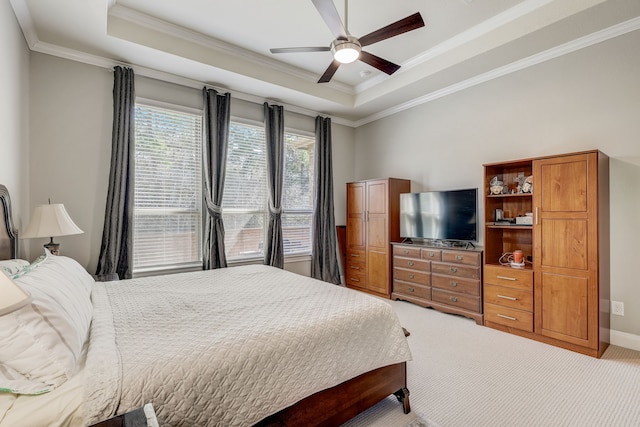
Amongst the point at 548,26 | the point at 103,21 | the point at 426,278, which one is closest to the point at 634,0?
the point at 548,26

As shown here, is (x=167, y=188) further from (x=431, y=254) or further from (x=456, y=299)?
(x=456, y=299)

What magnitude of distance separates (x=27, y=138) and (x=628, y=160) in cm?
570

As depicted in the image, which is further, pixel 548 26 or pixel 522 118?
pixel 522 118

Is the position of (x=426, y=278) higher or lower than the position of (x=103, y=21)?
lower

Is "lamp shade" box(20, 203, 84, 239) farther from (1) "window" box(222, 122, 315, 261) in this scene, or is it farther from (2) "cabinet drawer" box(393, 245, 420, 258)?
(2) "cabinet drawer" box(393, 245, 420, 258)

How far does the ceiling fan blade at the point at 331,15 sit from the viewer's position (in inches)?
80.5

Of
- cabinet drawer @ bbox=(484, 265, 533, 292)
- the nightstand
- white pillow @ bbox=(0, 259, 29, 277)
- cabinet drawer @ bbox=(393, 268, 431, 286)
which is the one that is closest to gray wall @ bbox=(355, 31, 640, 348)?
cabinet drawer @ bbox=(484, 265, 533, 292)

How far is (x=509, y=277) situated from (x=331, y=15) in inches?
120

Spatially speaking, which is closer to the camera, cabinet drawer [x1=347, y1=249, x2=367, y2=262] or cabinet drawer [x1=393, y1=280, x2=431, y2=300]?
cabinet drawer [x1=393, y1=280, x2=431, y2=300]

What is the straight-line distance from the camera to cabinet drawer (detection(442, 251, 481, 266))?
356 centimetres

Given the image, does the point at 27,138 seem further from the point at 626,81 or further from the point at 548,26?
the point at 626,81

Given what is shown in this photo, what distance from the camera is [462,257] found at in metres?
3.68

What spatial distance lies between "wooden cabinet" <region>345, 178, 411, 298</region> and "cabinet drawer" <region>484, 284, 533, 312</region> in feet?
4.62

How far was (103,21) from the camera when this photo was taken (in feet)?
8.82
